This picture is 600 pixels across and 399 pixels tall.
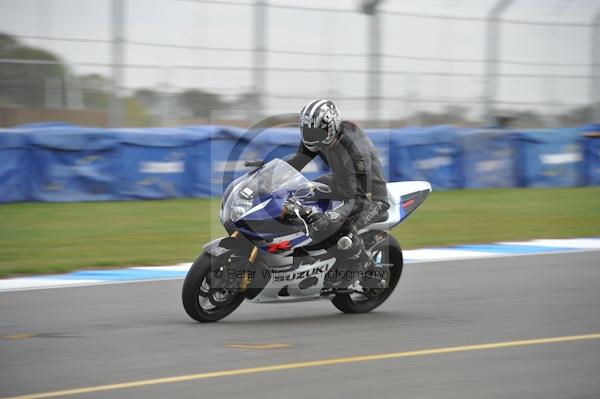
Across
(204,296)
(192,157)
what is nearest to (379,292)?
(204,296)

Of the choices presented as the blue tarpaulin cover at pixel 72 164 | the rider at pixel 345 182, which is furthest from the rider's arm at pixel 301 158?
the blue tarpaulin cover at pixel 72 164

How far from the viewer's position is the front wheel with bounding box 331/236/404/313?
26.5ft

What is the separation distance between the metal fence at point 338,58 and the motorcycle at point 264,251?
946 cm

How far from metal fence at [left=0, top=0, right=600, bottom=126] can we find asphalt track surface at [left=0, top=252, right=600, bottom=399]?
25.7ft

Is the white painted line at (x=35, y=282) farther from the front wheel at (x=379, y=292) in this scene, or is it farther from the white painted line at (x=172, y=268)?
the front wheel at (x=379, y=292)

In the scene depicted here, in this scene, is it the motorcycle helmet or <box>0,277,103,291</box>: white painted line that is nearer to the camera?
the motorcycle helmet

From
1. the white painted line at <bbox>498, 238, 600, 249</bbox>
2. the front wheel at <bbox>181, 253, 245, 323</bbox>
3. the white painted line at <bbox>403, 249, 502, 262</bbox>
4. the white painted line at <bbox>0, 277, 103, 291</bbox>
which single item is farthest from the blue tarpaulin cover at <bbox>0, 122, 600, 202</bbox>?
the front wheel at <bbox>181, 253, 245, 323</bbox>

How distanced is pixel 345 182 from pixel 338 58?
11046 mm

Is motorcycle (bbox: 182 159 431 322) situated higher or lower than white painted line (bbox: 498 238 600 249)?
higher

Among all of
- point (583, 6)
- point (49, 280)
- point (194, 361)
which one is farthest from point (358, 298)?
point (583, 6)

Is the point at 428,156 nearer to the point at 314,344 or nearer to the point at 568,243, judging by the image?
the point at 568,243

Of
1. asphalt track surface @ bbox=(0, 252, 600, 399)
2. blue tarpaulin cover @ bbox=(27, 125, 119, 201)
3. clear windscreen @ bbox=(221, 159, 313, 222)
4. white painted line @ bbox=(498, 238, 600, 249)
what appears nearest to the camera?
asphalt track surface @ bbox=(0, 252, 600, 399)

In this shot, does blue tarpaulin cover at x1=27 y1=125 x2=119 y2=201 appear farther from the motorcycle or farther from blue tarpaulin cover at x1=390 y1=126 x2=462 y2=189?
the motorcycle

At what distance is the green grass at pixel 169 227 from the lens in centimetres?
1141
